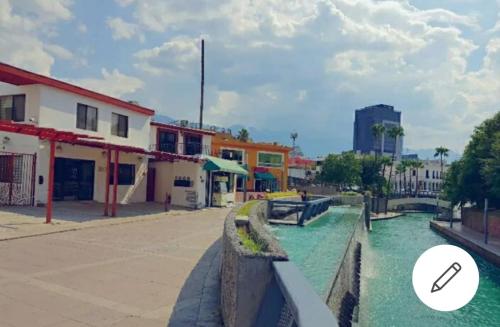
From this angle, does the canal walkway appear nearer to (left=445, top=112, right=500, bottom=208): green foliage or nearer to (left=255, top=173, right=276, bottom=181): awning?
(left=445, top=112, right=500, bottom=208): green foliage

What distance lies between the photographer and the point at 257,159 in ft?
145

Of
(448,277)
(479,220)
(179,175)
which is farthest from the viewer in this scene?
(479,220)

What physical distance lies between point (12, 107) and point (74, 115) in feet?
9.02

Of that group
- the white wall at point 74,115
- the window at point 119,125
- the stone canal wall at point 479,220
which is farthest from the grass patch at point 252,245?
the stone canal wall at point 479,220

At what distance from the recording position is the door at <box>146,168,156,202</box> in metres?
26.1

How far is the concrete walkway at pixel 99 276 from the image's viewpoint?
18.9ft

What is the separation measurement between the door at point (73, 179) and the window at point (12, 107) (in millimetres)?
2767

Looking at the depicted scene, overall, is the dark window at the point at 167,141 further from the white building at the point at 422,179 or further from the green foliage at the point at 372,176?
the white building at the point at 422,179

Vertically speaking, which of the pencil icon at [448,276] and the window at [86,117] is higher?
the window at [86,117]

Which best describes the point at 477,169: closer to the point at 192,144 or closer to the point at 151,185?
the point at 192,144

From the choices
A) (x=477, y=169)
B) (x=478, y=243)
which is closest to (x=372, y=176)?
(x=477, y=169)

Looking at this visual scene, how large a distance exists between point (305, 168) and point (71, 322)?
66.5m

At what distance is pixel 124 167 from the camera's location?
2423cm

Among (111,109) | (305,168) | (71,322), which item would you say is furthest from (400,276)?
(305,168)
